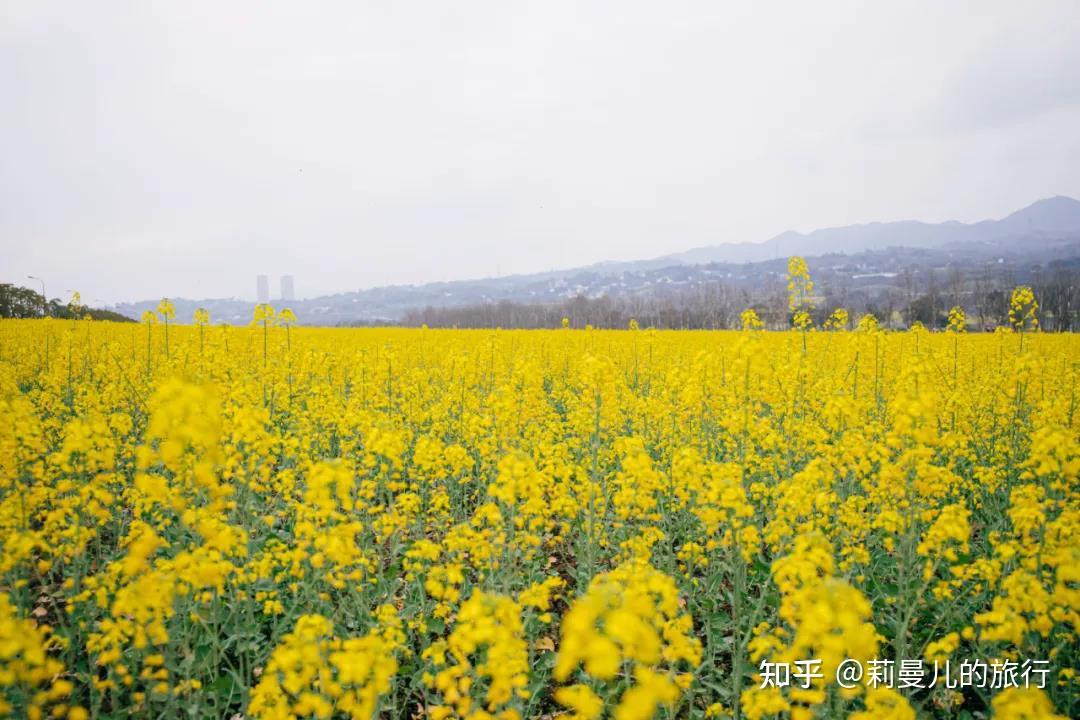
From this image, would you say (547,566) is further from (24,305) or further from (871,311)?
(871,311)

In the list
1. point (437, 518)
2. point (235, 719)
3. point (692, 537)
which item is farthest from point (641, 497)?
point (235, 719)

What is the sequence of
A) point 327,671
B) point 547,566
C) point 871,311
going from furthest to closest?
point 871,311
point 547,566
point 327,671

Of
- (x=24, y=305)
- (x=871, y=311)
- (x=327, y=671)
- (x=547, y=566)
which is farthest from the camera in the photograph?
(x=871, y=311)

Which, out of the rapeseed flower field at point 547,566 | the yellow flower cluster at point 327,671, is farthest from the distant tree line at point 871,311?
the yellow flower cluster at point 327,671

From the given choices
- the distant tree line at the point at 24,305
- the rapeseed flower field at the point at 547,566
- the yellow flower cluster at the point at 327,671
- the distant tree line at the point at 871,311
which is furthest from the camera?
the distant tree line at the point at 871,311

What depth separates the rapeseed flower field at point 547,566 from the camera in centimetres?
250

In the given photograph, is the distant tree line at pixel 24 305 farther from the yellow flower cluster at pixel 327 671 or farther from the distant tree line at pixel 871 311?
the yellow flower cluster at pixel 327 671

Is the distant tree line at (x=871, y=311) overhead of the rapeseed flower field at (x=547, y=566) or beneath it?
overhead

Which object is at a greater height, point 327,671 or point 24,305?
point 24,305

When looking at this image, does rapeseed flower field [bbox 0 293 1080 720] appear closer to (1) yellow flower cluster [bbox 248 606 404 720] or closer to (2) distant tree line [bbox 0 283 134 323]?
(1) yellow flower cluster [bbox 248 606 404 720]

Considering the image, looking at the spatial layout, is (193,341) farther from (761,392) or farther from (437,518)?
(761,392)

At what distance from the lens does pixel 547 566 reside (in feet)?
18.4

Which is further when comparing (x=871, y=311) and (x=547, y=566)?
(x=871, y=311)

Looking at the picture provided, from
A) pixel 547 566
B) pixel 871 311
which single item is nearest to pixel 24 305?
pixel 547 566
